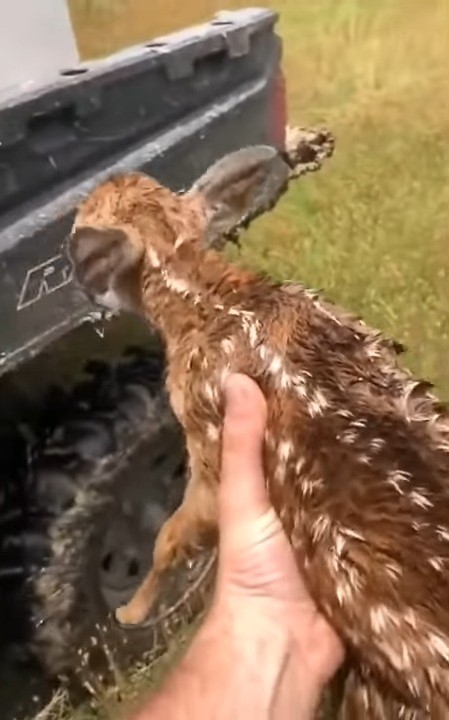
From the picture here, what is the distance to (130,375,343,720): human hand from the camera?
4.16ft

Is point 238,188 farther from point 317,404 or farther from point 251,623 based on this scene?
point 251,623

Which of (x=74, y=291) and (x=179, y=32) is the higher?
(x=179, y=32)

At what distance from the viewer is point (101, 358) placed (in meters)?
1.34

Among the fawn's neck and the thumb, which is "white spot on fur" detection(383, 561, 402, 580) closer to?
the thumb

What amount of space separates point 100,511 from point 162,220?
259 millimetres

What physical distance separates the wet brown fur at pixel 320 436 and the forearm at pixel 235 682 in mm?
50

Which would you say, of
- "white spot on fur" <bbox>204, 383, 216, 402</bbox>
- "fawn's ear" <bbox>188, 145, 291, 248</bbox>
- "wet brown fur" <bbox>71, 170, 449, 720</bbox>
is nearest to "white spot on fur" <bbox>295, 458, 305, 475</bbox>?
"wet brown fur" <bbox>71, 170, 449, 720</bbox>

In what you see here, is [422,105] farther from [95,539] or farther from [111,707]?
[111,707]

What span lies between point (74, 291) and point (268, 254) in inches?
7.0

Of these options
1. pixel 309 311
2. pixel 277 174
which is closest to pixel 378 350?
pixel 309 311

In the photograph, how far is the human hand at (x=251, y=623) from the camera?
1.27m

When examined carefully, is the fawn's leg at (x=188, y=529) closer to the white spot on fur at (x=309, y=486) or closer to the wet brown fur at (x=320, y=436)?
the wet brown fur at (x=320, y=436)

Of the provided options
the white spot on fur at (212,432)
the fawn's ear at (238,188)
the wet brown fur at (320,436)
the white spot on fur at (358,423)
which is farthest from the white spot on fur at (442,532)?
the fawn's ear at (238,188)

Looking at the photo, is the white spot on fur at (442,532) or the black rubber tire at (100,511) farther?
the black rubber tire at (100,511)
